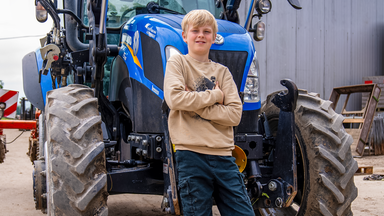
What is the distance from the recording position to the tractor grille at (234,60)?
268cm

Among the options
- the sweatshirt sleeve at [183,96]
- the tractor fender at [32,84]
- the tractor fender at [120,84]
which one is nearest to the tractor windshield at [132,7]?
the tractor fender at [120,84]

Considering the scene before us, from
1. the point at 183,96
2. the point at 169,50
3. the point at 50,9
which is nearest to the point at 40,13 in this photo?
the point at 50,9

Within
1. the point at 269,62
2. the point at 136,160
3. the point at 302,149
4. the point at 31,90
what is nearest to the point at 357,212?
the point at 302,149

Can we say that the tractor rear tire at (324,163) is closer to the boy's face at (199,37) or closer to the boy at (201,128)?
the boy at (201,128)

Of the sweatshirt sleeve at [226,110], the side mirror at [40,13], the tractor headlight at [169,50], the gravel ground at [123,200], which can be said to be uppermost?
the side mirror at [40,13]

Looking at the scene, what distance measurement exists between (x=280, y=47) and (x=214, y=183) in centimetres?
1084

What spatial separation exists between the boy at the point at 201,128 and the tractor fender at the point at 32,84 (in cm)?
297

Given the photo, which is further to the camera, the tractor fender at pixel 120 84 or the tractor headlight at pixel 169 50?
the tractor fender at pixel 120 84

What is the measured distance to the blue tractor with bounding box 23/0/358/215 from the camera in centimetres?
233

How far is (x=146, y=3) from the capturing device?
3.68 m

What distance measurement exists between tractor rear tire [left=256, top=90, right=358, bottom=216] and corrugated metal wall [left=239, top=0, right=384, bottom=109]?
882 centimetres

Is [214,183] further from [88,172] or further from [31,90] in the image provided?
[31,90]

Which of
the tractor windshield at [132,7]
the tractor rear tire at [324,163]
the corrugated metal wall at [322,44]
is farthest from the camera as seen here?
the corrugated metal wall at [322,44]

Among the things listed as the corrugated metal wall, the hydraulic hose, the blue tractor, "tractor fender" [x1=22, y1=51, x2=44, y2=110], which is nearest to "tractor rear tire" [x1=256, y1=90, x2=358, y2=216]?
the blue tractor
